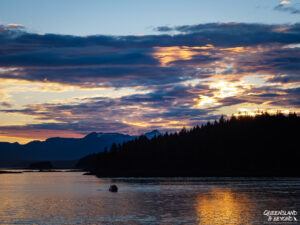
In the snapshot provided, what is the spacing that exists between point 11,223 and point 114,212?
1750 centimetres

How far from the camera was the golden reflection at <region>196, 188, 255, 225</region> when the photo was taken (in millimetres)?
59312

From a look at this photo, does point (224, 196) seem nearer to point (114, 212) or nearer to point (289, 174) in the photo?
point (114, 212)

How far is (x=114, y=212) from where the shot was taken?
71125 millimetres

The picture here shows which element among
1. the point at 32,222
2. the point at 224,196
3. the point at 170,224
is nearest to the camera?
the point at 170,224

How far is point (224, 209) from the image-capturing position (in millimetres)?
72938

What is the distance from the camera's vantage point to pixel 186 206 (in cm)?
7650

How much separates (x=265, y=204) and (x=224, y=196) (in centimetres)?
1951

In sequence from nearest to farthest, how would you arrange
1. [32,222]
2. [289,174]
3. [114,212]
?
[32,222] < [114,212] < [289,174]

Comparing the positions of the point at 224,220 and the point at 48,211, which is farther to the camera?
the point at 48,211

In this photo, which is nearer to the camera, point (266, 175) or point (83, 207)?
point (83, 207)

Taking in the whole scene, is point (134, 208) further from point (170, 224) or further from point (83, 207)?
point (170, 224)

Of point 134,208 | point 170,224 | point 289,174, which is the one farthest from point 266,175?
point 170,224

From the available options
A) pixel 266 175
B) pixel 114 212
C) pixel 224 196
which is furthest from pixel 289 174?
pixel 114 212

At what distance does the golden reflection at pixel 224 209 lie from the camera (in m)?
59.3
